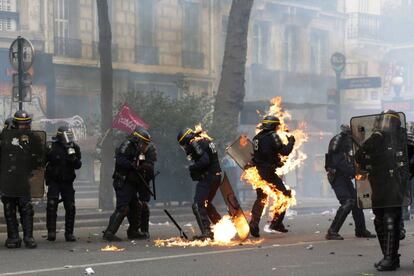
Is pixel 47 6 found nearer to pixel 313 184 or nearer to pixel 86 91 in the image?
pixel 86 91

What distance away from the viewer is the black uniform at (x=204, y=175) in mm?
12070

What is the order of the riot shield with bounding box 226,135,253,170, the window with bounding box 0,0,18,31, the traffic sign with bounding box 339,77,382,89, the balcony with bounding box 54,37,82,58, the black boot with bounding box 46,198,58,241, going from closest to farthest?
1. the black boot with bounding box 46,198,58,241
2. the riot shield with bounding box 226,135,253,170
3. the traffic sign with bounding box 339,77,382,89
4. the window with bounding box 0,0,18,31
5. the balcony with bounding box 54,37,82,58

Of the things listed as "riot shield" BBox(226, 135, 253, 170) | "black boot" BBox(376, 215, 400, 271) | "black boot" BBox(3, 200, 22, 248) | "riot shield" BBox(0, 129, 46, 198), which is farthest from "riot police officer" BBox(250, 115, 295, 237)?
"black boot" BBox(376, 215, 400, 271)

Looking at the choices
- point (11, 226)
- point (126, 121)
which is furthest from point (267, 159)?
point (126, 121)

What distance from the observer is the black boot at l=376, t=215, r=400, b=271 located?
29.7 feet

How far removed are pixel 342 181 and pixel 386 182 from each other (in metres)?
3.58

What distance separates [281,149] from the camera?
12.5 m

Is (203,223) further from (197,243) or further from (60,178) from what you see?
(60,178)

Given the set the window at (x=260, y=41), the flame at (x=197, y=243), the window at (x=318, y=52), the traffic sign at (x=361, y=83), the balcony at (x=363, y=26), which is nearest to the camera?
the flame at (x=197, y=243)

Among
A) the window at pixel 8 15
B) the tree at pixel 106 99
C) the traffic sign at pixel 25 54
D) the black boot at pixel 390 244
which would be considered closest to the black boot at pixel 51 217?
the traffic sign at pixel 25 54

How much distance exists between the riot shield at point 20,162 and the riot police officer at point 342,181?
3859 millimetres

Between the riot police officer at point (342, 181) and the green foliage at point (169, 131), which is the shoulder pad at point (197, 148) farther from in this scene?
the green foliage at point (169, 131)

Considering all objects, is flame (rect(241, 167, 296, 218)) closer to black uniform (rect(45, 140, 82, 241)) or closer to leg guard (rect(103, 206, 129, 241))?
leg guard (rect(103, 206, 129, 241))

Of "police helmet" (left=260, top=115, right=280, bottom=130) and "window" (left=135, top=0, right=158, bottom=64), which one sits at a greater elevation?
"window" (left=135, top=0, right=158, bottom=64)
